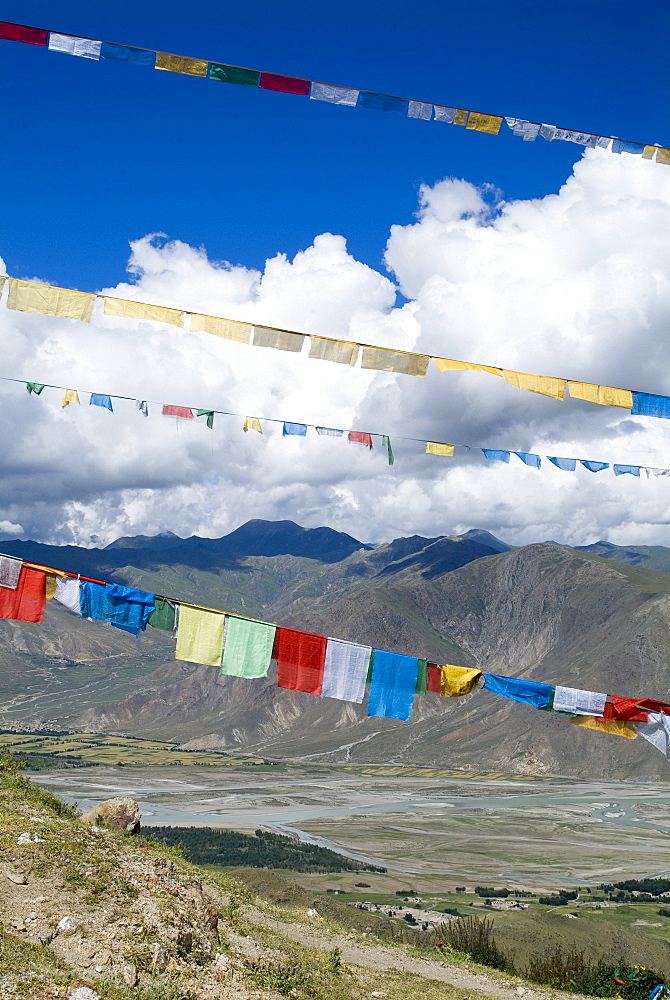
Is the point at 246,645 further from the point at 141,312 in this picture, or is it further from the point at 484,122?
the point at 484,122

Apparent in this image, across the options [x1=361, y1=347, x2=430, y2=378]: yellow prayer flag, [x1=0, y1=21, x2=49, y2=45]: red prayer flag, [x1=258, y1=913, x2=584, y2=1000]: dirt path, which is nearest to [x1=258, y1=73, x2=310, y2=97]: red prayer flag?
[x1=0, y1=21, x2=49, y2=45]: red prayer flag

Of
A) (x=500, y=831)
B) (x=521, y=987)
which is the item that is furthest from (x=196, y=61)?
(x=500, y=831)

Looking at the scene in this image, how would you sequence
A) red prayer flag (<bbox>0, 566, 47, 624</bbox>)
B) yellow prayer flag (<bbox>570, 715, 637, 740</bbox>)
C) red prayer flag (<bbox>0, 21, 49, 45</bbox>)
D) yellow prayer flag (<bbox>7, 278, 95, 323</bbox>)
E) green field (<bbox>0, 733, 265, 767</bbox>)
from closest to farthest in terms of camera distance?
red prayer flag (<bbox>0, 21, 49, 45</bbox>) → yellow prayer flag (<bbox>570, 715, 637, 740</bbox>) → red prayer flag (<bbox>0, 566, 47, 624</bbox>) → yellow prayer flag (<bbox>7, 278, 95, 323</bbox>) → green field (<bbox>0, 733, 265, 767</bbox>)

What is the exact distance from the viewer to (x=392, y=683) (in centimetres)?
1180

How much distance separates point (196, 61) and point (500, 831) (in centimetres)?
10478

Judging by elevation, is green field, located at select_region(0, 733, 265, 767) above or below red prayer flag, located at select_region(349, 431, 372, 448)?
below

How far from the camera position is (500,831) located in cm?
9844

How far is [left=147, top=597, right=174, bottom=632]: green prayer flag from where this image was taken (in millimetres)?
11805

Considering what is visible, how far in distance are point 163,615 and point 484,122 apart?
9.57 meters

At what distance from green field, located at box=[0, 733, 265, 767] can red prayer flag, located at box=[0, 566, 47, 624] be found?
142 metres

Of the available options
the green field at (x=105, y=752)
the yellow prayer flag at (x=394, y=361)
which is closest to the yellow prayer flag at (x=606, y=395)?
the yellow prayer flag at (x=394, y=361)

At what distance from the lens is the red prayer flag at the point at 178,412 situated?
60.8 ft

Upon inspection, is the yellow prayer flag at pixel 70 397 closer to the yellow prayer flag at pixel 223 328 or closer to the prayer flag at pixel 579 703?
the yellow prayer flag at pixel 223 328

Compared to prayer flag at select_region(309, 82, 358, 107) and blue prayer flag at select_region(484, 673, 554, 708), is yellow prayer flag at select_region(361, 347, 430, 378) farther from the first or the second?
blue prayer flag at select_region(484, 673, 554, 708)
